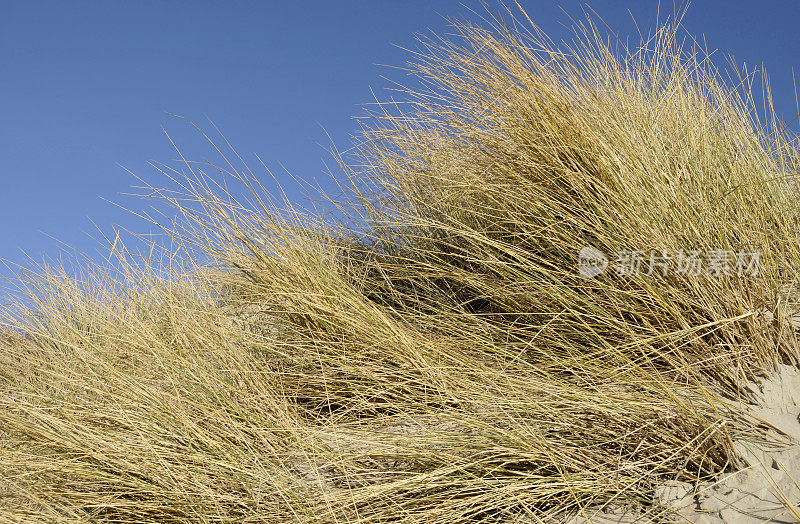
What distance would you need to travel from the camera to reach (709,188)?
7.52 feet

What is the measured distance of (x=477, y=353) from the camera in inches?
85.7

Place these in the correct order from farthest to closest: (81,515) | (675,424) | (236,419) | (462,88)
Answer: (462,88)
(236,419)
(81,515)
(675,424)

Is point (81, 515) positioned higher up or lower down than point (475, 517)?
higher up

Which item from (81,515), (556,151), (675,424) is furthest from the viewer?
(556,151)

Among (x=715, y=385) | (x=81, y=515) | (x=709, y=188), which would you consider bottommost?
(x=715, y=385)

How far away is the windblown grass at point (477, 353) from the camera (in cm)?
154

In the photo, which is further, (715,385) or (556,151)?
(556,151)

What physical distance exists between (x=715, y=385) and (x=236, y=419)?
1.52m

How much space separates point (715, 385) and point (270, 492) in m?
1.36

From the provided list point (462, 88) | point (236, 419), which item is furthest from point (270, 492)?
point (462, 88)

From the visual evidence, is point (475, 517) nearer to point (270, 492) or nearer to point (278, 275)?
point (270, 492)

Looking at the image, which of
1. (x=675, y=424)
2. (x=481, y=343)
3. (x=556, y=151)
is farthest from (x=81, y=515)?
(x=556, y=151)

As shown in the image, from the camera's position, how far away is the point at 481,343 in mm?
2188

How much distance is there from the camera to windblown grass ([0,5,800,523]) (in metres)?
1.54
